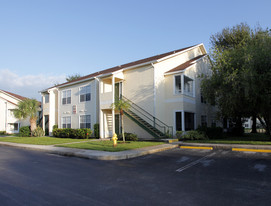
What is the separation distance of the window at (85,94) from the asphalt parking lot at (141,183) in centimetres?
1413

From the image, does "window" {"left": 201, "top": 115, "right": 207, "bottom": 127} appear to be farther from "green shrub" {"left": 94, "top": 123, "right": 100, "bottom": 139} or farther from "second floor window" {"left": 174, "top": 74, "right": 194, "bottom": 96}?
"green shrub" {"left": 94, "top": 123, "right": 100, "bottom": 139}

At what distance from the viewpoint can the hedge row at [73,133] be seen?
2053 centimetres

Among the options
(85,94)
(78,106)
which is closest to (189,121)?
(85,94)

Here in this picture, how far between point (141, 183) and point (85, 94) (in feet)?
59.6

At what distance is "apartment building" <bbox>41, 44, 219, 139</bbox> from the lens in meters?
18.1

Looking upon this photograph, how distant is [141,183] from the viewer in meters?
5.98

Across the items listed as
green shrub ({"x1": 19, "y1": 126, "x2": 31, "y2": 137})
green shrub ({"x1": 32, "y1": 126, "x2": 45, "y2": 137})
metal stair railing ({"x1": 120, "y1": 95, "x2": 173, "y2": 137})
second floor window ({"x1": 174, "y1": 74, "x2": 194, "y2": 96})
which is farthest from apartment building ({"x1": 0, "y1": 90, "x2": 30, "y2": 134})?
second floor window ({"x1": 174, "y1": 74, "x2": 194, "y2": 96})

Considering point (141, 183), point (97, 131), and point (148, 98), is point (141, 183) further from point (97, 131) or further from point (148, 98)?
point (97, 131)

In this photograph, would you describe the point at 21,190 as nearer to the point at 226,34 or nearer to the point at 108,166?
the point at 108,166

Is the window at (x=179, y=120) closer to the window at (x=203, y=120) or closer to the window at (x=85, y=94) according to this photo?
the window at (x=203, y=120)

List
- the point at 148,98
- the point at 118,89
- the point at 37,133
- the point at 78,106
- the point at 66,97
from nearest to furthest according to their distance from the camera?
the point at 148,98 → the point at 118,89 → the point at 78,106 → the point at 37,133 → the point at 66,97

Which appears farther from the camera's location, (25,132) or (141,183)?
(25,132)

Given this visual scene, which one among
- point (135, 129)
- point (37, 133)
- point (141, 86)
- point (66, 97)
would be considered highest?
point (141, 86)

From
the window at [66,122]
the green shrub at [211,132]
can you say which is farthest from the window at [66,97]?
the green shrub at [211,132]
